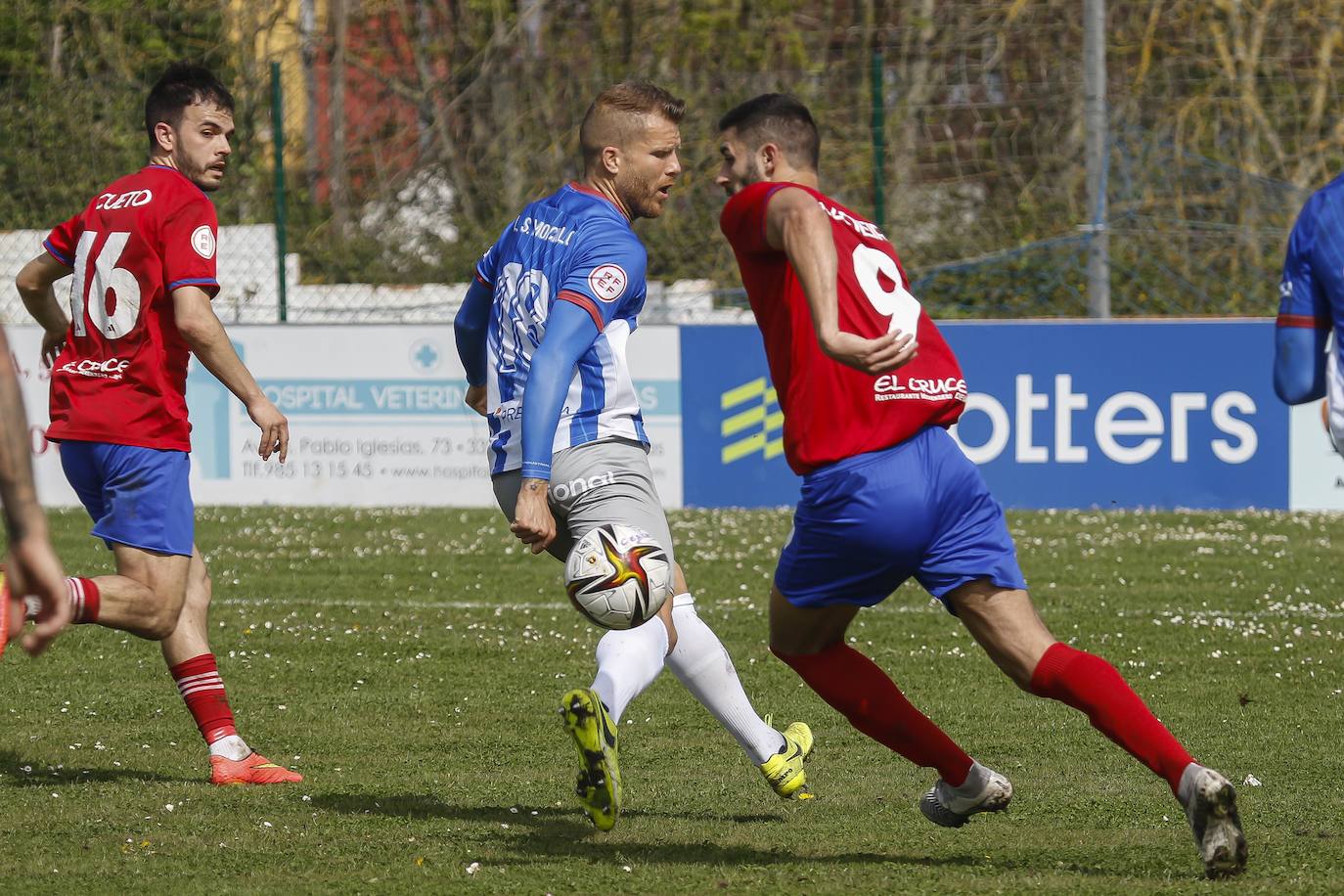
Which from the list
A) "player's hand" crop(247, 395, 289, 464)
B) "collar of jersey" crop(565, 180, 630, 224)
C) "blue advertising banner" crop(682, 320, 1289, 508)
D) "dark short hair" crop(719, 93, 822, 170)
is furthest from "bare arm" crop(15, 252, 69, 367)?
"blue advertising banner" crop(682, 320, 1289, 508)

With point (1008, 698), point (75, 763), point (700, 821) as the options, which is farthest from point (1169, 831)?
point (75, 763)

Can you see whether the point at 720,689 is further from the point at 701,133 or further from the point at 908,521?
the point at 701,133

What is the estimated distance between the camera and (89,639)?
863 centimetres

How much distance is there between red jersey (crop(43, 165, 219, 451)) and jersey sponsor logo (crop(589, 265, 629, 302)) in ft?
4.88

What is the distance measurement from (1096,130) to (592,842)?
11.3 meters

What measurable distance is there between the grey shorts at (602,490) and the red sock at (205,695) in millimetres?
1484

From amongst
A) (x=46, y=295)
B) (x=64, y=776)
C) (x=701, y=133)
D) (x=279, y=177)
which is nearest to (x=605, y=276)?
(x=46, y=295)

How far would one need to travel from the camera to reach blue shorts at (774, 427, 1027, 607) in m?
4.47

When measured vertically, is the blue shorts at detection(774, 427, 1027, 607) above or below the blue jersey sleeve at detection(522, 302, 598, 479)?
below

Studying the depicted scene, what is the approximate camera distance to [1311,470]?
13.1 m

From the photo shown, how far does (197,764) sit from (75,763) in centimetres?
40

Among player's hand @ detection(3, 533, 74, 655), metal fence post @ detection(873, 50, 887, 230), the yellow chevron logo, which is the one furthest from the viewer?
metal fence post @ detection(873, 50, 887, 230)

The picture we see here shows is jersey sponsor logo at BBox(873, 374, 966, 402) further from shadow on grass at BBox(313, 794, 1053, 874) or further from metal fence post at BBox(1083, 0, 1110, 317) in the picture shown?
metal fence post at BBox(1083, 0, 1110, 317)

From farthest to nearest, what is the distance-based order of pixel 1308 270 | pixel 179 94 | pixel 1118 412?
pixel 1118 412 → pixel 179 94 → pixel 1308 270
